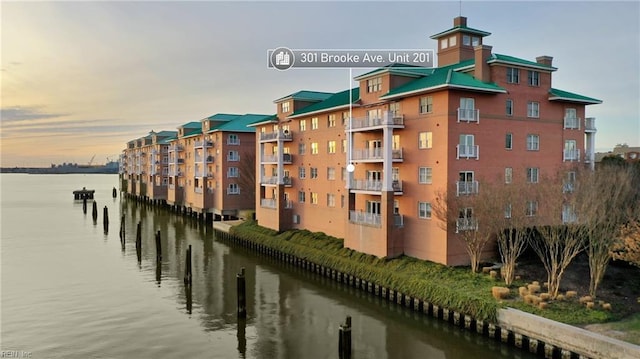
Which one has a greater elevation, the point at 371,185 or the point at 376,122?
the point at 376,122

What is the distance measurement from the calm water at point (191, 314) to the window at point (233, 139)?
26.6 m

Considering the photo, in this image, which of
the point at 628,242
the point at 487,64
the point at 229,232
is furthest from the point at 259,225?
the point at 628,242

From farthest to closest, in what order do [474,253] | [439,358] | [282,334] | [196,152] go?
[196,152]
[474,253]
[282,334]
[439,358]

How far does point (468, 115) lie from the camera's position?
33969mm

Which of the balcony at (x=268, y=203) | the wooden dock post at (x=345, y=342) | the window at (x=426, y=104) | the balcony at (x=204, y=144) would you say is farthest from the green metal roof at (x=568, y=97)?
the balcony at (x=204, y=144)

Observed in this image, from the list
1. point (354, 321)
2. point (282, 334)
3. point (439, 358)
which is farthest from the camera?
point (354, 321)

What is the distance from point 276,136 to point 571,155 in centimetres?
2812

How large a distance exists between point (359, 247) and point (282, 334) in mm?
12986

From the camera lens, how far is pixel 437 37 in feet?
145

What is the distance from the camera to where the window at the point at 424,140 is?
34.8m

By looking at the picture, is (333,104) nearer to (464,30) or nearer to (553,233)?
(464,30)

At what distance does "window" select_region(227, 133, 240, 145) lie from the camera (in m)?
74.6

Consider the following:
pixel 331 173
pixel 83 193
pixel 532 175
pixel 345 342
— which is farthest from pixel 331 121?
pixel 83 193

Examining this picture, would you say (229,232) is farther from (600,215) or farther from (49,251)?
(600,215)
